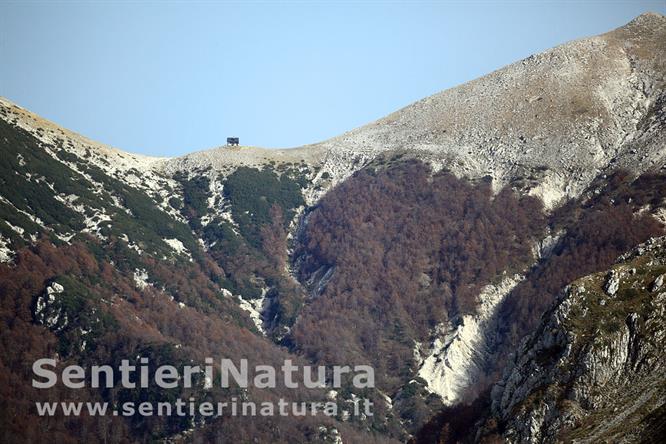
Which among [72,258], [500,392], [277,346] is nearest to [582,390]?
[500,392]

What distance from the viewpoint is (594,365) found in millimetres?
94000

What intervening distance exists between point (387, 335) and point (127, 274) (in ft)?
149

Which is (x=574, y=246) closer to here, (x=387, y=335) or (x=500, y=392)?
(x=387, y=335)

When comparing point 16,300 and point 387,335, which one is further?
point 387,335

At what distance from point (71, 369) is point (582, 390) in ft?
296

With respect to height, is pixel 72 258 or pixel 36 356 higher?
pixel 72 258

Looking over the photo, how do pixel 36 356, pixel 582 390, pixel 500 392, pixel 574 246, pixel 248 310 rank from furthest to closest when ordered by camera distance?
pixel 248 310 < pixel 574 246 < pixel 36 356 < pixel 500 392 < pixel 582 390

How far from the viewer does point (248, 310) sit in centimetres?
19700

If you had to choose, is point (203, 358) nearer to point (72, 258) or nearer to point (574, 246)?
point (72, 258)

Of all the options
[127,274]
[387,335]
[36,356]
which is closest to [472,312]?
[387,335]

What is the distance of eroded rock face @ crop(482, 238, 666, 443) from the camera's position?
3543 inches

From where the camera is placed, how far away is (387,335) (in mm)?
186250

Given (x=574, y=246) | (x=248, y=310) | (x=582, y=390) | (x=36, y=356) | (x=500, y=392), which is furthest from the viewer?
(x=248, y=310)

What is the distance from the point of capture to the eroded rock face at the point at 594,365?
295 feet
